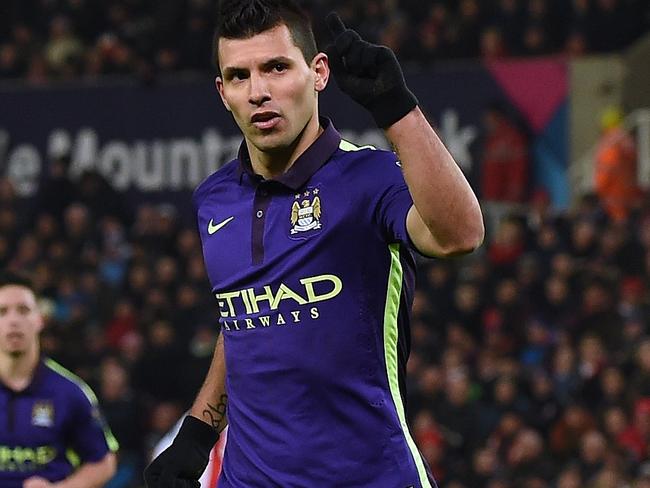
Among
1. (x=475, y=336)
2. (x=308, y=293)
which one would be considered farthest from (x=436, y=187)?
(x=475, y=336)

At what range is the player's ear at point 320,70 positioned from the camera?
149 inches

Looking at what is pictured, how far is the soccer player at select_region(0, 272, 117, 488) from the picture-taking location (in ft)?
23.2

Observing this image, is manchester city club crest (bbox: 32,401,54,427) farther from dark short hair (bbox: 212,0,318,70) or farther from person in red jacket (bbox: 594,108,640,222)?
person in red jacket (bbox: 594,108,640,222)

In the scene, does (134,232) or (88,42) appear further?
(88,42)

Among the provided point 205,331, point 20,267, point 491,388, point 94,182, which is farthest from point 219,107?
point 491,388

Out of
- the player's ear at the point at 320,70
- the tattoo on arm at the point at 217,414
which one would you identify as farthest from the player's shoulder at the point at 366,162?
the tattoo on arm at the point at 217,414

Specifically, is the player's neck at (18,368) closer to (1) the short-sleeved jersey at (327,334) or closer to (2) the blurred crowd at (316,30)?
(1) the short-sleeved jersey at (327,334)

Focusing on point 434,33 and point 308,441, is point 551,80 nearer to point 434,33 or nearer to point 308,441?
point 434,33

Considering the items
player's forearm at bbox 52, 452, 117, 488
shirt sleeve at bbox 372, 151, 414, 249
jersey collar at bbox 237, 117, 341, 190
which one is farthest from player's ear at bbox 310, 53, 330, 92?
player's forearm at bbox 52, 452, 117, 488

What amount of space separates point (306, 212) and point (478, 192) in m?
11.5

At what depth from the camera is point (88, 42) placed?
18.3 m

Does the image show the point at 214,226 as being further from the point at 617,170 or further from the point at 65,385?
the point at 617,170

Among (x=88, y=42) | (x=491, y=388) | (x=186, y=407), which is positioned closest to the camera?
(x=491, y=388)

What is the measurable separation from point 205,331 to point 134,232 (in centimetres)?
288
